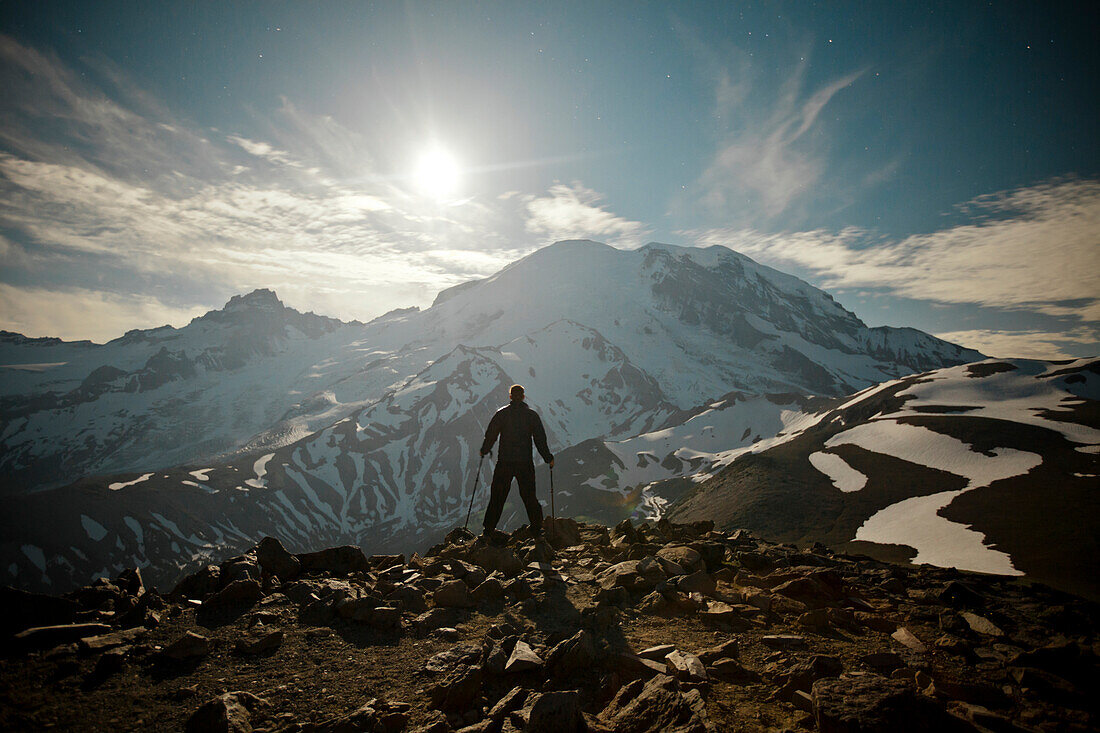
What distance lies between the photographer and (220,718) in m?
4.65

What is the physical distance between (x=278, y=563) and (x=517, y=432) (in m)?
6.26

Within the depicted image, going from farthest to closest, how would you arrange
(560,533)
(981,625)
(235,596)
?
(560,533) → (235,596) → (981,625)

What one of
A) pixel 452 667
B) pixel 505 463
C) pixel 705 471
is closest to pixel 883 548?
pixel 505 463

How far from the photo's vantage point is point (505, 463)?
44.1 feet

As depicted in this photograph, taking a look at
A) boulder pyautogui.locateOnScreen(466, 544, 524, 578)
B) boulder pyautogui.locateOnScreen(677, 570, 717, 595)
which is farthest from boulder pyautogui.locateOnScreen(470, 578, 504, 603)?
boulder pyautogui.locateOnScreen(677, 570, 717, 595)

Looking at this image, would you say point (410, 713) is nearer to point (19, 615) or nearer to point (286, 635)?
A: point (286, 635)

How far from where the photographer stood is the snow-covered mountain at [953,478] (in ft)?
162

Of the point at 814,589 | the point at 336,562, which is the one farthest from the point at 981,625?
the point at 336,562

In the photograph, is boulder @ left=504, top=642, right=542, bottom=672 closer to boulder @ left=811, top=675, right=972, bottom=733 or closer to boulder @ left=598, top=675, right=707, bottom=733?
boulder @ left=598, top=675, right=707, bottom=733

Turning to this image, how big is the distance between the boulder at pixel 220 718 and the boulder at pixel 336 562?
203 inches

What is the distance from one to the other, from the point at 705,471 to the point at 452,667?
141m

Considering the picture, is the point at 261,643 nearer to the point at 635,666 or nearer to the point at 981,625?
the point at 635,666

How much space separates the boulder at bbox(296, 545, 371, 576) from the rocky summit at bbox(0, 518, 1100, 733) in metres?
0.43

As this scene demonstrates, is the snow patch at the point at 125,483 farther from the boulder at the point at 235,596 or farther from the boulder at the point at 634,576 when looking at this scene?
the boulder at the point at 634,576
